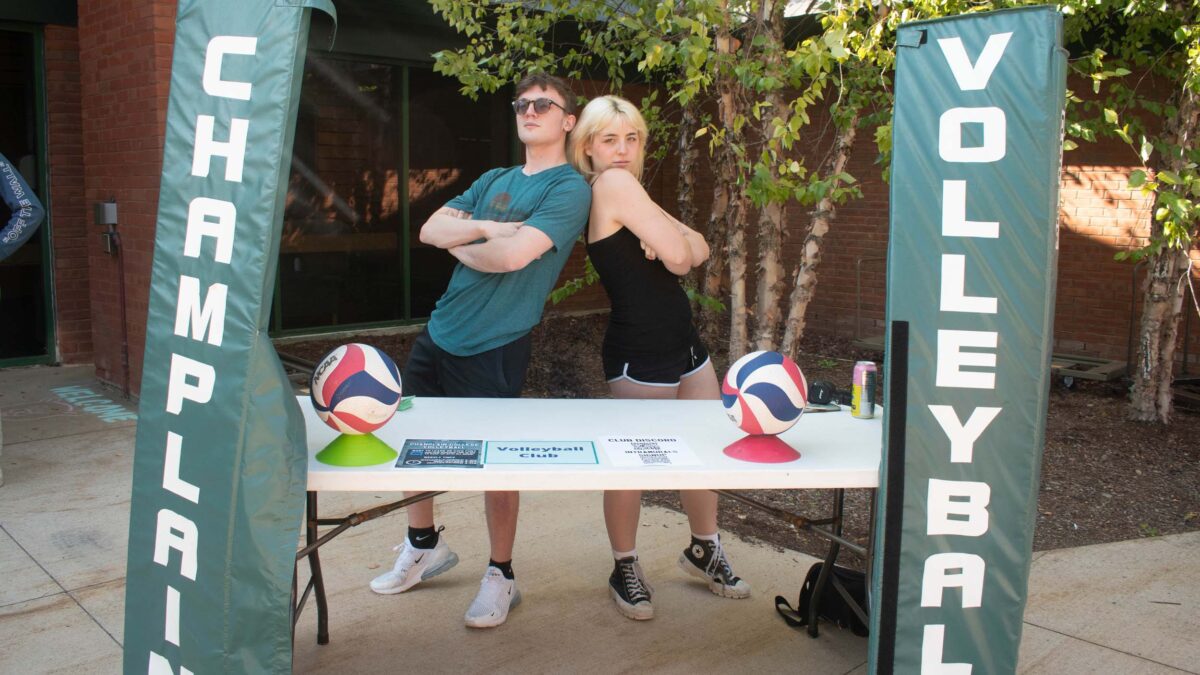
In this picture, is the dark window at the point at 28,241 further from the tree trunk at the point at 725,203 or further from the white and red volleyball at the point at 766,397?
the white and red volleyball at the point at 766,397

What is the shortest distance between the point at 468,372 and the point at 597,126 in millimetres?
946

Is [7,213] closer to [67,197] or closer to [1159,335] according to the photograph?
[67,197]

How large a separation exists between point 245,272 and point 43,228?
21.4 ft

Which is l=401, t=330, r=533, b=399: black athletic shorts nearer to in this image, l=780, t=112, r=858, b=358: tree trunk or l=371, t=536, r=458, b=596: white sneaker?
l=371, t=536, r=458, b=596: white sneaker

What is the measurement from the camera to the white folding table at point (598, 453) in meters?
2.54

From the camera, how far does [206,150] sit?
2.45 m

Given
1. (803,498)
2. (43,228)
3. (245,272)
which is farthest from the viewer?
(43,228)

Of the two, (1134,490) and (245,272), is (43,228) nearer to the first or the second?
(245,272)

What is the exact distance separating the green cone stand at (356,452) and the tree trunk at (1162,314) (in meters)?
5.47

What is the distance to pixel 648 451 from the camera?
2762 millimetres

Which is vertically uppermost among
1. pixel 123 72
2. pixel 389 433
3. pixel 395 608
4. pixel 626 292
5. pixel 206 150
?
pixel 123 72

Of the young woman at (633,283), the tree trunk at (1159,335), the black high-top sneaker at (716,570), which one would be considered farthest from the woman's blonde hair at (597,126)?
the tree trunk at (1159,335)

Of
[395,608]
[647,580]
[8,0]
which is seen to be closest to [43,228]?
[8,0]

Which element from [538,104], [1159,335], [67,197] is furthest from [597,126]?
[67,197]
